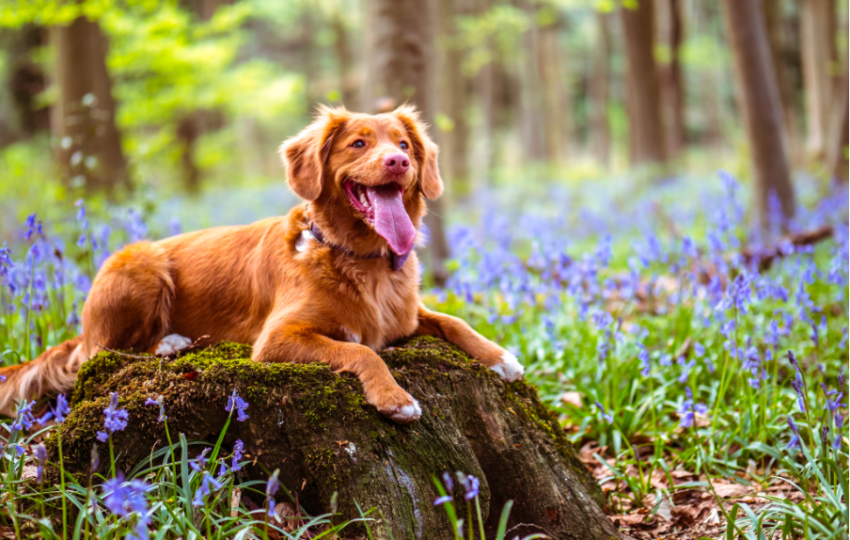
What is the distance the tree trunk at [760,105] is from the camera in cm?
664

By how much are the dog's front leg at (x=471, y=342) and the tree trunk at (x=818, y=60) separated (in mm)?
14142

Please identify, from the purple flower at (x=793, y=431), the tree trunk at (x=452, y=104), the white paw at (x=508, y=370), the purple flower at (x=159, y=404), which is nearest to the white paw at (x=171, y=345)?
the purple flower at (x=159, y=404)

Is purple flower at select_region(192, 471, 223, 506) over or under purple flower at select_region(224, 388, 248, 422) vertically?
under

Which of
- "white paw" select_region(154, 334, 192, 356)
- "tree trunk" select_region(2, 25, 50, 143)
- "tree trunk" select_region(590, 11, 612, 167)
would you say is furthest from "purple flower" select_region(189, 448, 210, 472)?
"tree trunk" select_region(590, 11, 612, 167)

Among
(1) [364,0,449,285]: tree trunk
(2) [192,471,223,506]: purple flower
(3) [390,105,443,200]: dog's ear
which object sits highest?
(1) [364,0,449,285]: tree trunk

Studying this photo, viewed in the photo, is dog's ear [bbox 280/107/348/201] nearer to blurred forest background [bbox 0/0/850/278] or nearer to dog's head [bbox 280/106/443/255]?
dog's head [bbox 280/106/443/255]

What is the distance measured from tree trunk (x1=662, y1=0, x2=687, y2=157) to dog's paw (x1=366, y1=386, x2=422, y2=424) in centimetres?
1566

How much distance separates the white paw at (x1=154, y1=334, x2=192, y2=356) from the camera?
3.09 metres

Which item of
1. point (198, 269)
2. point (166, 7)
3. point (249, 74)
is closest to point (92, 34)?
point (166, 7)

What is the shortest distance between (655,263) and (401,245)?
125 inches

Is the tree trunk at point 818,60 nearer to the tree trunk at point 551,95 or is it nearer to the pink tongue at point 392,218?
the tree trunk at point 551,95

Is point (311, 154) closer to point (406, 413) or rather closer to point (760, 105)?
point (406, 413)

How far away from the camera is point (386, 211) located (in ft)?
9.38

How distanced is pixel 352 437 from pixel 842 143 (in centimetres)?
930
